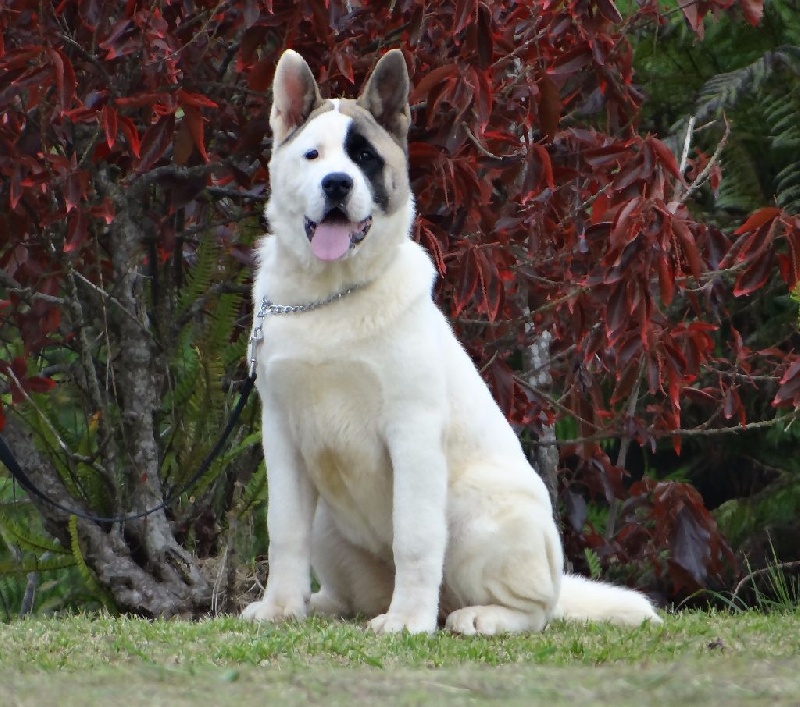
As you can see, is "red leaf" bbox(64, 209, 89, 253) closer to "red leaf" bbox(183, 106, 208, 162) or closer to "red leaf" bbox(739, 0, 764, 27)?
"red leaf" bbox(183, 106, 208, 162)

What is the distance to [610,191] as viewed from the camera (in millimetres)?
4570

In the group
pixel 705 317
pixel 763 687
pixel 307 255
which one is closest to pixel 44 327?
pixel 307 255

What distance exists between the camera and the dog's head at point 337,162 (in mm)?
4336

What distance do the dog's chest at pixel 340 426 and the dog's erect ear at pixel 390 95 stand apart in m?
0.93

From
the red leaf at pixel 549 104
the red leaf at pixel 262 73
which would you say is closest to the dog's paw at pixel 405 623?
the red leaf at pixel 549 104

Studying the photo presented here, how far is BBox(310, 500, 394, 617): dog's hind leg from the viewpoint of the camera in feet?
15.7

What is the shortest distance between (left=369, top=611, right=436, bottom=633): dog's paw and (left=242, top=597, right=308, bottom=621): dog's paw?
0.32 metres

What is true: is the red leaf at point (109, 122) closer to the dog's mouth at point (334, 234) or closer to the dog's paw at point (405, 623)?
the dog's mouth at point (334, 234)

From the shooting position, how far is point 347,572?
15.8 ft

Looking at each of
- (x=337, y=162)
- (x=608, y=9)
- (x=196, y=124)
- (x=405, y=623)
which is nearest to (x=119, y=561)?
(x=405, y=623)

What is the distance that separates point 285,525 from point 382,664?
3.61 feet

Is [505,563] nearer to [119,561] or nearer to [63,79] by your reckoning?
[119,561]

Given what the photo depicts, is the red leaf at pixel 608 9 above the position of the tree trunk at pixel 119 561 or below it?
above

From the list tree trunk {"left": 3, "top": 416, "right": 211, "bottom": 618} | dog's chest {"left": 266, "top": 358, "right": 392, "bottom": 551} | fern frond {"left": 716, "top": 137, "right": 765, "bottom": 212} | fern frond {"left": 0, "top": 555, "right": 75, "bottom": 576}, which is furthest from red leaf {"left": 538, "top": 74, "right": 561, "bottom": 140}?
fern frond {"left": 716, "top": 137, "right": 765, "bottom": 212}
